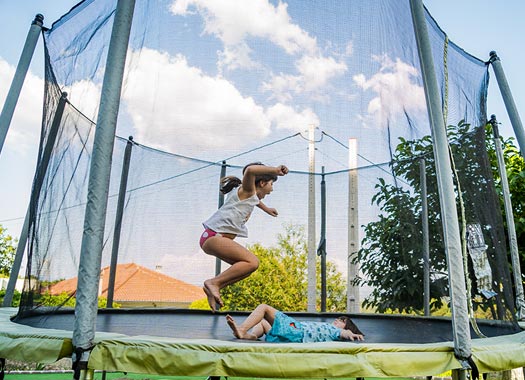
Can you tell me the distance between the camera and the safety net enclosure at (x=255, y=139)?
1.87 meters

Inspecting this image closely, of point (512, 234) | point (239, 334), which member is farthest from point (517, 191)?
point (239, 334)

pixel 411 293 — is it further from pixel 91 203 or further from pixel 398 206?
pixel 91 203

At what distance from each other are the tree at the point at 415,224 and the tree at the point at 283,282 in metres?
0.28

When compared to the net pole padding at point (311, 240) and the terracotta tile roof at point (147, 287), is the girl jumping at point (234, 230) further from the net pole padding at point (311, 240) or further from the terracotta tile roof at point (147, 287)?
the net pole padding at point (311, 240)

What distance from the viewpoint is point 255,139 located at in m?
2.33

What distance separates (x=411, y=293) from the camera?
92.9 inches

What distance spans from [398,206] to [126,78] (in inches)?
59.1

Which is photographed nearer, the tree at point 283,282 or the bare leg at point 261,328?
the bare leg at point 261,328

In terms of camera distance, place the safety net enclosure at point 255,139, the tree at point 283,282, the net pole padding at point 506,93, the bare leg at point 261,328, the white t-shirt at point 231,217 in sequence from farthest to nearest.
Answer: the net pole padding at point 506,93 → the tree at point 283,282 → the white t-shirt at point 231,217 → the safety net enclosure at point 255,139 → the bare leg at point 261,328

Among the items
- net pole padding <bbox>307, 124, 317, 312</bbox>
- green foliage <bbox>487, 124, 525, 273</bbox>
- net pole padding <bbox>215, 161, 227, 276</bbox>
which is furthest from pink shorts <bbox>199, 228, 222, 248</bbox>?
green foliage <bbox>487, 124, 525, 273</bbox>

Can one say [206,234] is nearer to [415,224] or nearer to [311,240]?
[311,240]

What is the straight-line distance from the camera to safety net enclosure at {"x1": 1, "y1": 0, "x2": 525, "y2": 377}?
1.87 m

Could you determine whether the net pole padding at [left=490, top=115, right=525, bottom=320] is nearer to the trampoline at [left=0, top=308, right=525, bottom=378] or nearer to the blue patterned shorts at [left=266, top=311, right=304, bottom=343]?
the trampoline at [left=0, top=308, right=525, bottom=378]

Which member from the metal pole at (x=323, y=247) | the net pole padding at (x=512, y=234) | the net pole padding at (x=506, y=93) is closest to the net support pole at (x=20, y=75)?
the metal pole at (x=323, y=247)
